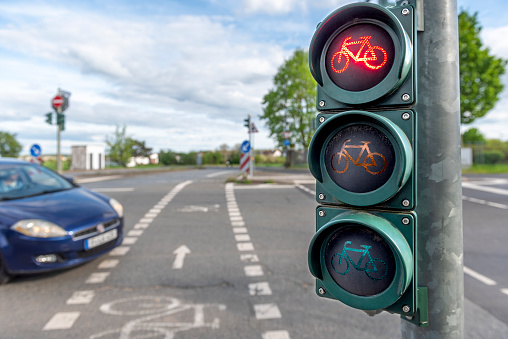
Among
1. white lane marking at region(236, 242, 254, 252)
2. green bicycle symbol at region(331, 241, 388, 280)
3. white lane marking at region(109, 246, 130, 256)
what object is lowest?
white lane marking at region(236, 242, 254, 252)

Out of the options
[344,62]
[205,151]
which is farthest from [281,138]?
[344,62]

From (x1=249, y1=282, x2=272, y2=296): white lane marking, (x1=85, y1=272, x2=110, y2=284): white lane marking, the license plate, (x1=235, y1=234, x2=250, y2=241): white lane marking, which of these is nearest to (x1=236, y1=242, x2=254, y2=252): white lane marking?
→ (x1=235, y1=234, x2=250, y2=241): white lane marking

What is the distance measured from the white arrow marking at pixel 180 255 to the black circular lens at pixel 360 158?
14.8 feet

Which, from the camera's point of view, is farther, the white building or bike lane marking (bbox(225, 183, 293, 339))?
the white building

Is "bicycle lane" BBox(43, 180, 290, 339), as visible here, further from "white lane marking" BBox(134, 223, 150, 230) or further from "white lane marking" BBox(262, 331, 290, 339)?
"white lane marking" BBox(134, 223, 150, 230)

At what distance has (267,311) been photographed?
3801 millimetres

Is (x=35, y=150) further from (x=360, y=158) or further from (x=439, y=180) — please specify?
(x=439, y=180)

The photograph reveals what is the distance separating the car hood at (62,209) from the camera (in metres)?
4.70

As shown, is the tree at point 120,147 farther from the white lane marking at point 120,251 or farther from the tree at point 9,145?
the white lane marking at point 120,251

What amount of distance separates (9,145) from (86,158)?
1796cm

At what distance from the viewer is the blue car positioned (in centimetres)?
455

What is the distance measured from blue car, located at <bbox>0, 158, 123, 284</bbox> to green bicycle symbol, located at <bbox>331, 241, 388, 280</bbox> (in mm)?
4270

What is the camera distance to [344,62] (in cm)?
133

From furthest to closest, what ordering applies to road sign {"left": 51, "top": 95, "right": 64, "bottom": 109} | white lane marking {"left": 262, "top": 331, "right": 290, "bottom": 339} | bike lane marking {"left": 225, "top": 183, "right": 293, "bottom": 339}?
road sign {"left": 51, "top": 95, "right": 64, "bottom": 109}, bike lane marking {"left": 225, "top": 183, "right": 293, "bottom": 339}, white lane marking {"left": 262, "top": 331, "right": 290, "bottom": 339}
